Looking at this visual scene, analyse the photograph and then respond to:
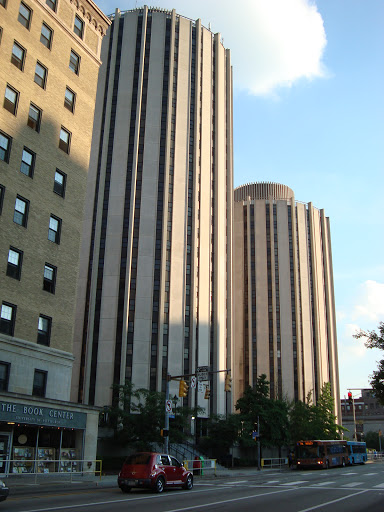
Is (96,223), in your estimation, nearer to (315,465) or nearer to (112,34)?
(112,34)

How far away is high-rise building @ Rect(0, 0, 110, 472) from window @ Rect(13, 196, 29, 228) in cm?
6

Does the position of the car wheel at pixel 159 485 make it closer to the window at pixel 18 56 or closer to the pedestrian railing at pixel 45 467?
the pedestrian railing at pixel 45 467

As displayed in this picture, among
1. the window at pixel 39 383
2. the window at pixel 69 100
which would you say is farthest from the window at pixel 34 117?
the window at pixel 39 383

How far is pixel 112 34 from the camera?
77.8 meters

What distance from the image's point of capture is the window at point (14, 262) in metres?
30.6

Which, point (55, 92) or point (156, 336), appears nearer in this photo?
point (55, 92)

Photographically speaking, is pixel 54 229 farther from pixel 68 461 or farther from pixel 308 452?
pixel 308 452

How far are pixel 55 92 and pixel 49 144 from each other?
4.25 m

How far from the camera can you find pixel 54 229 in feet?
114

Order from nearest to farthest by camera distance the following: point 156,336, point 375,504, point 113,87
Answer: point 375,504 < point 156,336 < point 113,87

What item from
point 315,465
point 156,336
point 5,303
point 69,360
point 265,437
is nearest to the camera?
point 5,303

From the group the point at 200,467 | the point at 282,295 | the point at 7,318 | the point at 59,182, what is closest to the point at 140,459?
the point at 7,318

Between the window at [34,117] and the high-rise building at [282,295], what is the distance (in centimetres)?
8054

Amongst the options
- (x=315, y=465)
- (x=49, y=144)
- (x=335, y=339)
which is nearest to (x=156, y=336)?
(x=315, y=465)
